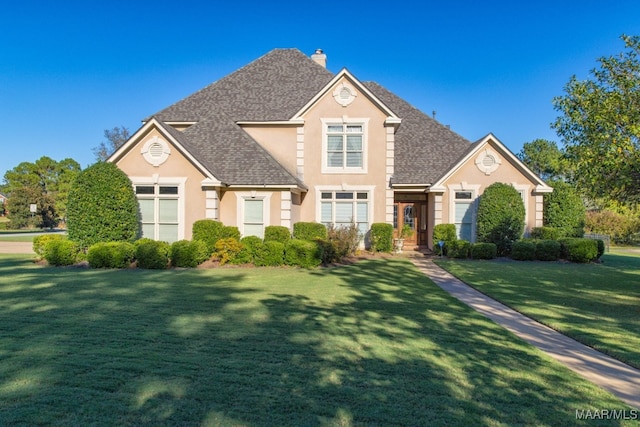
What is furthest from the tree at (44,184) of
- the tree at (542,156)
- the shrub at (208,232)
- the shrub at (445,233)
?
the tree at (542,156)

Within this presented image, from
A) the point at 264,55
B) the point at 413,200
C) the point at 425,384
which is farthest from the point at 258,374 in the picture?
the point at 264,55

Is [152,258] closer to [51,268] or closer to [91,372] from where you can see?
[51,268]

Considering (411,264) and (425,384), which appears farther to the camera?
(411,264)

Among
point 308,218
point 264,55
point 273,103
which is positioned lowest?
point 308,218

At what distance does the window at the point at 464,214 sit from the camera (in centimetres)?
1956

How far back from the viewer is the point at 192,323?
21.6 ft

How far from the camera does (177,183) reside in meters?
16.7

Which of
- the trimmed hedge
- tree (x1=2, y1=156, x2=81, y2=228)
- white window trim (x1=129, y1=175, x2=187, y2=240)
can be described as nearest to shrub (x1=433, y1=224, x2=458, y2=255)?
white window trim (x1=129, y1=175, x2=187, y2=240)

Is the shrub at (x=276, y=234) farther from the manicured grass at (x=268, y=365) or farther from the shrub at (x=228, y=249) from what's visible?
the manicured grass at (x=268, y=365)

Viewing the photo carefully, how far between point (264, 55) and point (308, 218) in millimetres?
12356

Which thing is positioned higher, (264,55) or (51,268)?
(264,55)

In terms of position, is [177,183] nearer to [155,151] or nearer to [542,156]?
[155,151]

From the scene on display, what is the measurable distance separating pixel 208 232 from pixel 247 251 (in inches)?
74.9

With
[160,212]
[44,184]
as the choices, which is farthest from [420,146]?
[44,184]
